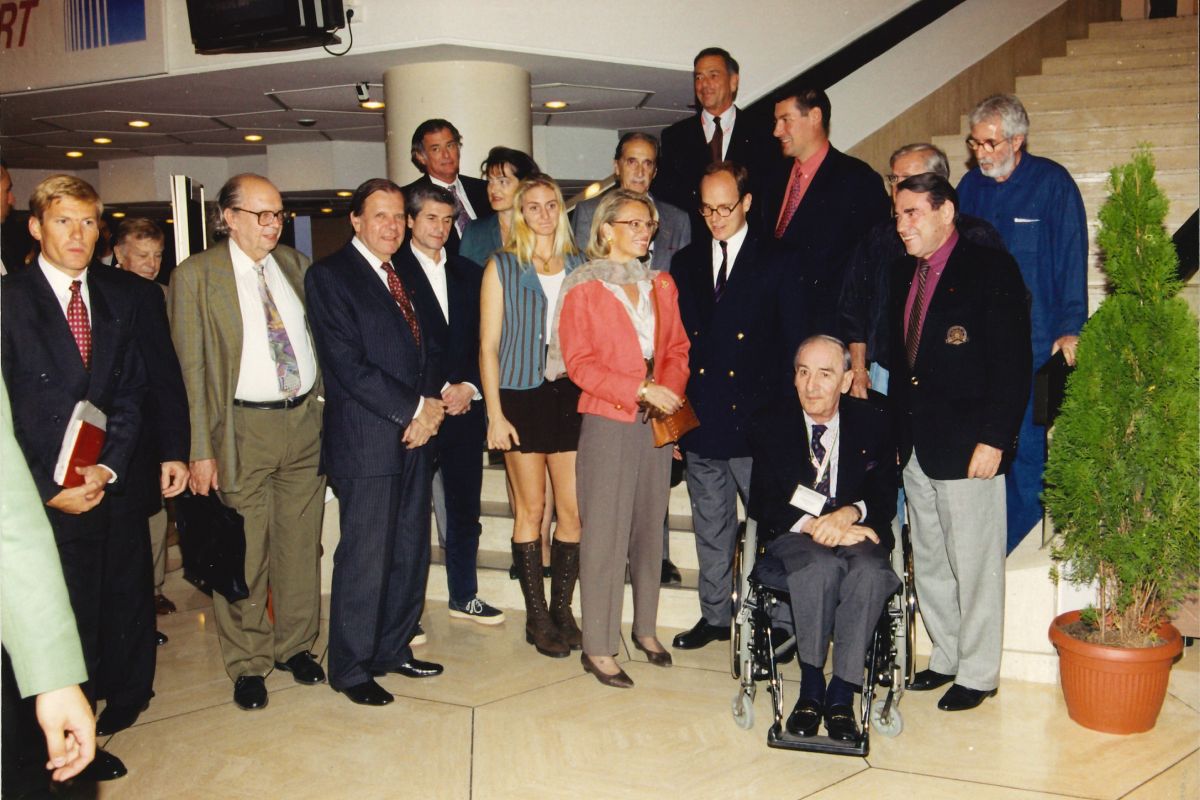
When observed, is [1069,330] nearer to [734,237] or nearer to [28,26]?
[734,237]

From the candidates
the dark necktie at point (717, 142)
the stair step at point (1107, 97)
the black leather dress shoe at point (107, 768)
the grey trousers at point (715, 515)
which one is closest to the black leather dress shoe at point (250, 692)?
the black leather dress shoe at point (107, 768)

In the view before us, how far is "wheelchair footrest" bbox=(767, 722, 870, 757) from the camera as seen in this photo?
3041mm

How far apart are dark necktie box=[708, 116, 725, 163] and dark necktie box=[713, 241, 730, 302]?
918 millimetres

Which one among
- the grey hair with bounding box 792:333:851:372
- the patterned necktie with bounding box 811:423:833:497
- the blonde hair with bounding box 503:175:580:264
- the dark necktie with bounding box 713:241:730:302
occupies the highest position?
the blonde hair with bounding box 503:175:580:264

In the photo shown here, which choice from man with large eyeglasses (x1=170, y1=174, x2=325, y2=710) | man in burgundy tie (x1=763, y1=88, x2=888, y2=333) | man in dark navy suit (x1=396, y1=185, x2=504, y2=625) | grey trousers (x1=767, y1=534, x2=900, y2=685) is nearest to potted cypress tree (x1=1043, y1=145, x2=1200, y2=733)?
grey trousers (x1=767, y1=534, x2=900, y2=685)

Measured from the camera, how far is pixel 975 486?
3.32m

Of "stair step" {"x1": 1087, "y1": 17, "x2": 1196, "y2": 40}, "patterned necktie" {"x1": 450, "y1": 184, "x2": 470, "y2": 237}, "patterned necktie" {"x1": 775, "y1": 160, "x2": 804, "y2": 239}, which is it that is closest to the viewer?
"patterned necktie" {"x1": 775, "y1": 160, "x2": 804, "y2": 239}

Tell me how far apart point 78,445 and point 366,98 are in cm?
493

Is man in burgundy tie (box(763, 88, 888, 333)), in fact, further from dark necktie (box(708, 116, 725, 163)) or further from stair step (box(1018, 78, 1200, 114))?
stair step (box(1018, 78, 1200, 114))

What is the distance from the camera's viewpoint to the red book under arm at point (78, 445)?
9.43 ft

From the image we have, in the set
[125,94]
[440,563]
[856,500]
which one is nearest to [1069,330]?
[856,500]

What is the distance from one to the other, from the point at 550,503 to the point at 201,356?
155 centimetres

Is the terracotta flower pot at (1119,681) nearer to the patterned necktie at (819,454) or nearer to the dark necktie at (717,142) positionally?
the patterned necktie at (819,454)

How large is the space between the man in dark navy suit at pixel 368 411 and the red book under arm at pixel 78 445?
77cm
